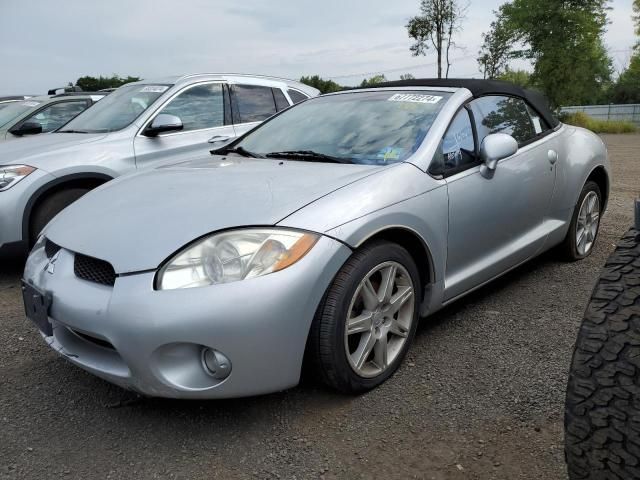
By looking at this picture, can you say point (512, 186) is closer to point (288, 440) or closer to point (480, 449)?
point (480, 449)

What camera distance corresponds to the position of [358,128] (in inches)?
121

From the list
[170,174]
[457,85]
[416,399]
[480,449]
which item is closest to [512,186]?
[457,85]

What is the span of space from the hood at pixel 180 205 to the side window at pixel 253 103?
2.71 meters

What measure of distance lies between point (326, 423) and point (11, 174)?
10.4ft

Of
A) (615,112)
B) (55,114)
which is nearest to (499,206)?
(55,114)

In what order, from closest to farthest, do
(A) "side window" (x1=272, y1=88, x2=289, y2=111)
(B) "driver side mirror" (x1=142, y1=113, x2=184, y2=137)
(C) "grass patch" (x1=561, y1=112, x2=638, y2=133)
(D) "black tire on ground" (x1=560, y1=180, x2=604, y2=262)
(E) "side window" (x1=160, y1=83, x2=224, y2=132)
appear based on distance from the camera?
(D) "black tire on ground" (x1=560, y1=180, x2=604, y2=262) → (B) "driver side mirror" (x1=142, y1=113, x2=184, y2=137) → (E) "side window" (x1=160, y1=83, x2=224, y2=132) → (A) "side window" (x1=272, y1=88, x2=289, y2=111) → (C) "grass patch" (x1=561, y1=112, x2=638, y2=133)

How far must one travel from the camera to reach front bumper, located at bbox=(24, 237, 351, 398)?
1966 millimetres

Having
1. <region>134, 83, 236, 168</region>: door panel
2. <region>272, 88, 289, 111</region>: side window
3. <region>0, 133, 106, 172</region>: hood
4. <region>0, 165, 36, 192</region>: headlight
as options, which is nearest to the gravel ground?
<region>0, 165, 36, 192</region>: headlight

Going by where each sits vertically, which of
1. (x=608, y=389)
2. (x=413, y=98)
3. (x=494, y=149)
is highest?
(x=413, y=98)

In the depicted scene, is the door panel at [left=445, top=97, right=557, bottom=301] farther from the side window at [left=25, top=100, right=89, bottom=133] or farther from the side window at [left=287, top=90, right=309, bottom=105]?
the side window at [left=25, top=100, right=89, bottom=133]

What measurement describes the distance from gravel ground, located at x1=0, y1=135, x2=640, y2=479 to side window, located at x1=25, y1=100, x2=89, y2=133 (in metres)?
5.44

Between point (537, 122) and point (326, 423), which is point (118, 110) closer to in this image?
point (537, 122)

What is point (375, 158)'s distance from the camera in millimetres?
2785

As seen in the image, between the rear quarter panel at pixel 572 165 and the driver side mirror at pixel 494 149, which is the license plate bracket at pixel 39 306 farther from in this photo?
the rear quarter panel at pixel 572 165
